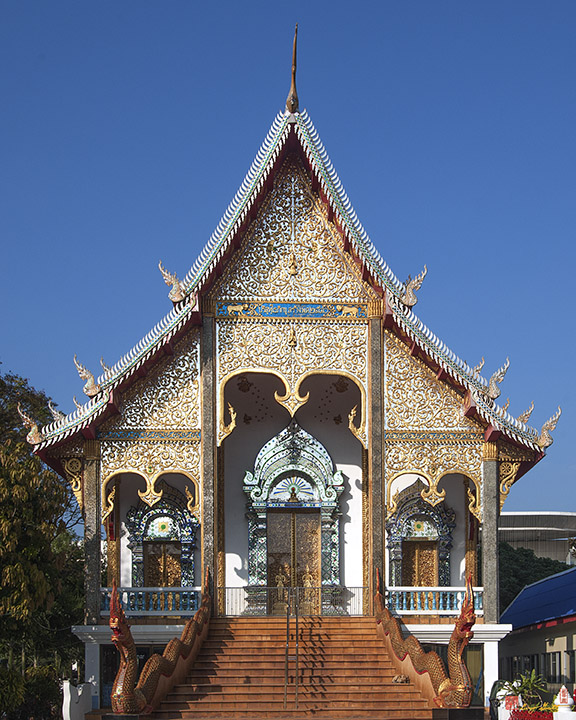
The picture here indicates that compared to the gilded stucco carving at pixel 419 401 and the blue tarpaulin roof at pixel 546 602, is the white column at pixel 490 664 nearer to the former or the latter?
the blue tarpaulin roof at pixel 546 602

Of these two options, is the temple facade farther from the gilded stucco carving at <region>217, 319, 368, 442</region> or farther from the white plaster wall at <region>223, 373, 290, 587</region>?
the white plaster wall at <region>223, 373, 290, 587</region>

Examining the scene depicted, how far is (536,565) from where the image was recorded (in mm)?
28516

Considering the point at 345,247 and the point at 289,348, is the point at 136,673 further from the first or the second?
the point at 345,247

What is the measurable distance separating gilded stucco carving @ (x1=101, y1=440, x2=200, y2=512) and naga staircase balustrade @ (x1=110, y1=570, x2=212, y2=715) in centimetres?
286

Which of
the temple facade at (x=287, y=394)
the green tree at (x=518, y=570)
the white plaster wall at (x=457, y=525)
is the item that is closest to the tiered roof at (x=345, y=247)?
the temple facade at (x=287, y=394)

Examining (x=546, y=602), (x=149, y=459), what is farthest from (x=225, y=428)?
(x=546, y=602)

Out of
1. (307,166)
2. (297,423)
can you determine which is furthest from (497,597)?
(307,166)

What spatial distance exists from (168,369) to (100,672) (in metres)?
4.50

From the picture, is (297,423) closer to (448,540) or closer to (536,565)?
(448,540)

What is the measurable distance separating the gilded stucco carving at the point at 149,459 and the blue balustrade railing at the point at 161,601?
1.44 metres

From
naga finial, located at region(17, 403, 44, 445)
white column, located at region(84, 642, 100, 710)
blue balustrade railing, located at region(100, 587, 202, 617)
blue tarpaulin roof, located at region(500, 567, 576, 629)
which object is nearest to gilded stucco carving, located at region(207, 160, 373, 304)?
naga finial, located at region(17, 403, 44, 445)

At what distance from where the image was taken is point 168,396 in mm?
15648

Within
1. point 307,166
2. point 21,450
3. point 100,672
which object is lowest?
point 100,672

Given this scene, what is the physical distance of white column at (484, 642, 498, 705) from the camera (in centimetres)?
1526
